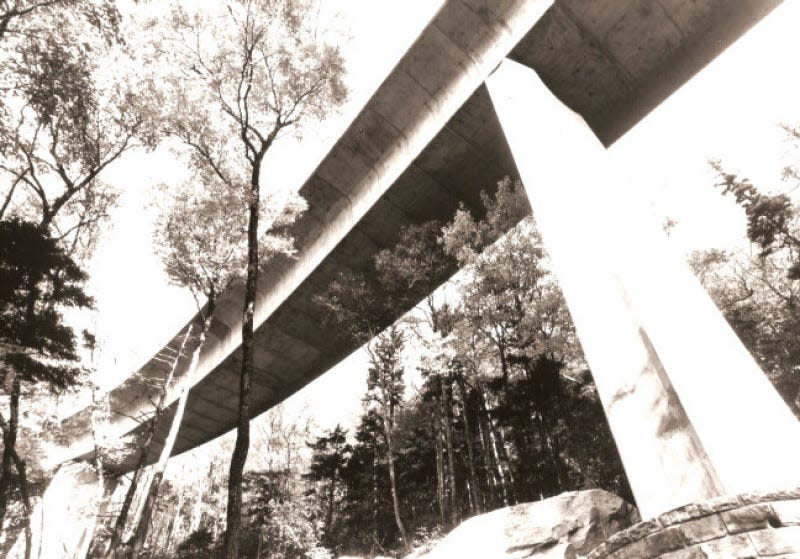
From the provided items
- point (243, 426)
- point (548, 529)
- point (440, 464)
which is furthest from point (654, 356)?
point (440, 464)

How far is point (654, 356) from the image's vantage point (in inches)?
203

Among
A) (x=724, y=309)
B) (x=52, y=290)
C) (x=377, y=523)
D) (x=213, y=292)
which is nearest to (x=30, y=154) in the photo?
(x=52, y=290)

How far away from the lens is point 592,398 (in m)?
14.0

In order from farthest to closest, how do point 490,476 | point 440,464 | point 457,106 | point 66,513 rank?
point 66,513 → point 490,476 → point 440,464 → point 457,106

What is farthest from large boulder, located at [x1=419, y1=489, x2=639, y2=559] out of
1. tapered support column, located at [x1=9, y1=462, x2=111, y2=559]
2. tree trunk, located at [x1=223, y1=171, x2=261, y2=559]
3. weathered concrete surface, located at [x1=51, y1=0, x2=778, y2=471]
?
tapered support column, located at [x1=9, y1=462, x2=111, y2=559]

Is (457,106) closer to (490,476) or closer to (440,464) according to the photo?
(440,464)

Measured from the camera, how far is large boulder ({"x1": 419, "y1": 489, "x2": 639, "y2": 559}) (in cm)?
676

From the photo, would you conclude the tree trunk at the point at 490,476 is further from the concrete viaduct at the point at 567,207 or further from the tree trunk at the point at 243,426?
the tree trunk at the point at 243,426

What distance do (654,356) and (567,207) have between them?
2527mm

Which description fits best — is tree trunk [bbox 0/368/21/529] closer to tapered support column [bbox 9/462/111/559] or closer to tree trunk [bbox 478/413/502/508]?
tapered support column [bbox 9/462/111/559]

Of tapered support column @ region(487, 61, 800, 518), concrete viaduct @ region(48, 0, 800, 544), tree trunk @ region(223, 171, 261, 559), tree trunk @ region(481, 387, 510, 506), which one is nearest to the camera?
tapered support column @ region(487, 61, 800, 518)

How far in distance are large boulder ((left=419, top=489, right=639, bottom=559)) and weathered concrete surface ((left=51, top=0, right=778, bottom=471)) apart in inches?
310

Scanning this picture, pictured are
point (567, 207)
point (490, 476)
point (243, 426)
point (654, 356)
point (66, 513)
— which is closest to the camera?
point (654, 356)

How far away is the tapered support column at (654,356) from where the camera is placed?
391 cm
